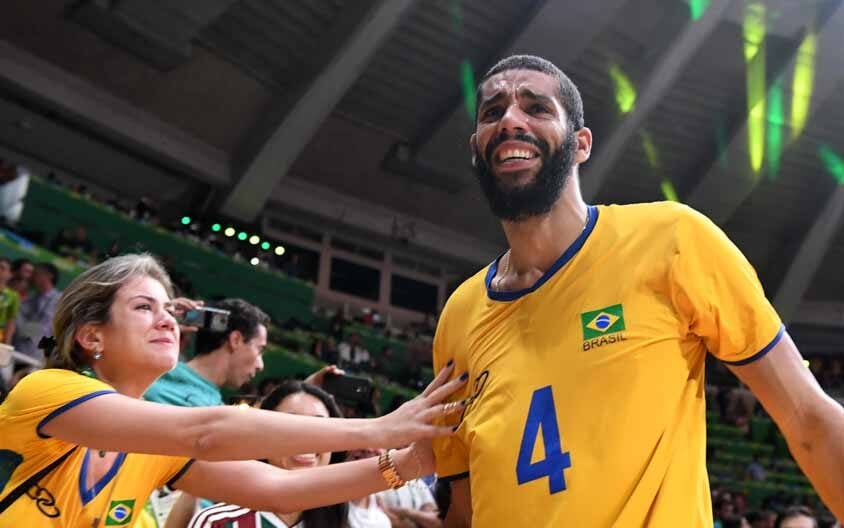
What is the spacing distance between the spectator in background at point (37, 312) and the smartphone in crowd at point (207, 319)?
2.79m

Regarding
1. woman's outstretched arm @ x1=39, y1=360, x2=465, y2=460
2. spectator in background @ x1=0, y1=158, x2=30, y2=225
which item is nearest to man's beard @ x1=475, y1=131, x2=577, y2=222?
woman's outstretched arm @ x1=39, y1=360, x2=465, y2=460

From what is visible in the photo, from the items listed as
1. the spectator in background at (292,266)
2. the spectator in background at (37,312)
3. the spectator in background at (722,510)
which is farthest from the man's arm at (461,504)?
the spectator in background at (292,266)

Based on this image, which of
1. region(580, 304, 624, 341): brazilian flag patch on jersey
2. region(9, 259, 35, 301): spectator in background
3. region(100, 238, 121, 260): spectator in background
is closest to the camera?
region(580, 304, 624, 341): brazilian flag patch on jersey

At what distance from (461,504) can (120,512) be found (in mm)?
1025

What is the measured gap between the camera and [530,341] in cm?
173

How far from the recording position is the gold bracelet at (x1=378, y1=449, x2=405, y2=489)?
2152 mm

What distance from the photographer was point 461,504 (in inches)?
74.4

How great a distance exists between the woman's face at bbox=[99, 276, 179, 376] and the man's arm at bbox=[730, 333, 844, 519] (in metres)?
1.56

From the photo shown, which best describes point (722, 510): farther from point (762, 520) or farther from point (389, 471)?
point (389, 471)

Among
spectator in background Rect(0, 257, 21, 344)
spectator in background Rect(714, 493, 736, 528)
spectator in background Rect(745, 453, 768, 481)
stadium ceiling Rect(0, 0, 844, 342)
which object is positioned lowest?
spectator in background Rect(714, 493, 736, 528)

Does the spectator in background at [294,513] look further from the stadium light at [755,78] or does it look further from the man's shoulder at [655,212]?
the stadium light at [755,78]

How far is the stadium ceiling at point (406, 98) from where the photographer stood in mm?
15883

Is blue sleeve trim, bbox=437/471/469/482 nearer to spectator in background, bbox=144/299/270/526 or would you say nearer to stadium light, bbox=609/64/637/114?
spectator in background, bbox=144/299/270/526

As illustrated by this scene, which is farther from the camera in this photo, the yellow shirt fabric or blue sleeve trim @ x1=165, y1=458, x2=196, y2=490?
blue sleeve trim @ x1=165, y1=458, x2=196, y2=490
